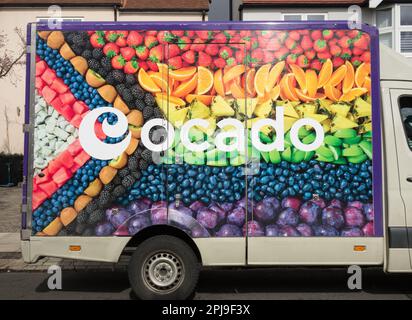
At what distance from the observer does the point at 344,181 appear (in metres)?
5.41

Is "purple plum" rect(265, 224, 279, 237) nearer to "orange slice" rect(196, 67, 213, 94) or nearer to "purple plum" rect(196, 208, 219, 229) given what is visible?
"purple plum" rect(196, 208, 219, 229)

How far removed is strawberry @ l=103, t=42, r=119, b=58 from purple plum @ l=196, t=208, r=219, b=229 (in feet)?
6.39

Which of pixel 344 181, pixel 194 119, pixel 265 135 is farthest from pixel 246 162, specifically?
pixel 344 181

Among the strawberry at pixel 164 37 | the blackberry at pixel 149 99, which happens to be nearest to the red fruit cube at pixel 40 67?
the blackberry at pixel 149 99

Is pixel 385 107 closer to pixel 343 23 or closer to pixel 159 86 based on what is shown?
pixel 343 23

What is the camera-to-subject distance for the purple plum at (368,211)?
539 centimetres

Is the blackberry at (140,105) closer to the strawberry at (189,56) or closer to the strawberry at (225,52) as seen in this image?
the strawberry at (189,56)

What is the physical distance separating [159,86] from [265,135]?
1.26 metres

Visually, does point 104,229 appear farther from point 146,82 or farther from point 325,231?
point 325,231

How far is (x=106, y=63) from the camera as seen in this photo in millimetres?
5480

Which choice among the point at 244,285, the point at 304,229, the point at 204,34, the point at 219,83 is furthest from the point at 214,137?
the point at 244,285

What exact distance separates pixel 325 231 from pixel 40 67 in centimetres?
356

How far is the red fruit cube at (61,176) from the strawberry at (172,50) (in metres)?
1.67

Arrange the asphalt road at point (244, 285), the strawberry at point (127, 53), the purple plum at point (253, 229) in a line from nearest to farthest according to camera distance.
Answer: the purple plum at point (253, 229) < the strawberry at point (127, 53) < the asphalt road at point (244, 285)
